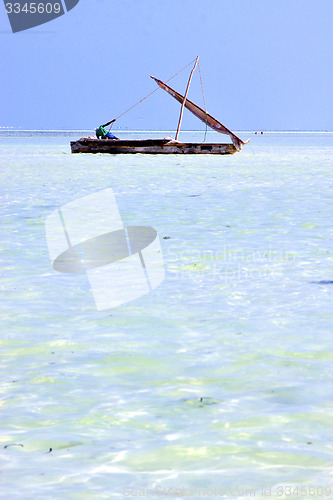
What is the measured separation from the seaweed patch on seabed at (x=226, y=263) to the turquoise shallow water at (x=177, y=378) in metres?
0.02

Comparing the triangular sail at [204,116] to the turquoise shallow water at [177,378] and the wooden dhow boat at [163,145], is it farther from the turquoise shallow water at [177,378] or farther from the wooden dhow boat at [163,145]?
the turquoise shallow water at [177,378]

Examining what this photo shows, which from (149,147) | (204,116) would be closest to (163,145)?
(149,147)

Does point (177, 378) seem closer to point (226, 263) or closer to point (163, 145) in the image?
point (226, 263)

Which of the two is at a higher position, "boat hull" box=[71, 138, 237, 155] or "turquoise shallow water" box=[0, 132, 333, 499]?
"turquoise shallow water" box=[0, 132, 333, 499]

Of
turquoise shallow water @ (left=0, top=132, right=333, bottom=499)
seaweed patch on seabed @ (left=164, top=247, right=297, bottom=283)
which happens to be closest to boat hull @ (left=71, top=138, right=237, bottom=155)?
turquoise shallow water @ (left=0, top=132, right=333, bottom=499)

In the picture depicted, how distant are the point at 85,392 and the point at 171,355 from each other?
0.84 m

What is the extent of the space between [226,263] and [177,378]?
361 centimetres

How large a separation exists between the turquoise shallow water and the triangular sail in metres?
27.0

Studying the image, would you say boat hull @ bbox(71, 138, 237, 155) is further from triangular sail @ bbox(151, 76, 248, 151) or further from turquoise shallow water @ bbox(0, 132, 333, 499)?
turquoise shallow water @ bbox(0, 132, 333, 499)

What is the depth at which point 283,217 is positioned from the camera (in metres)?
11.8

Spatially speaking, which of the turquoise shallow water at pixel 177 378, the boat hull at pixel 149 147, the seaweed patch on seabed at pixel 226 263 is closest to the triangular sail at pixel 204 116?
the boat hull at pixel 149 147

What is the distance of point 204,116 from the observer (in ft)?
117

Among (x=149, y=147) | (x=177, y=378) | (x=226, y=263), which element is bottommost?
(x=149, y=147)

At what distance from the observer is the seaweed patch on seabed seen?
23.3 ft
